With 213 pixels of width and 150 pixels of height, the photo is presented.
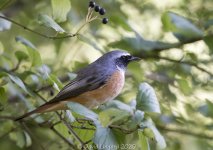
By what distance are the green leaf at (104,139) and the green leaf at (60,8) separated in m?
0.64

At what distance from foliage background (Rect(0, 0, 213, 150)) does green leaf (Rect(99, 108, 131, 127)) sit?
0.82 metres

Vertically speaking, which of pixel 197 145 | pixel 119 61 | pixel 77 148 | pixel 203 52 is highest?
pixel 119 61

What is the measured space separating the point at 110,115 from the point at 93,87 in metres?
0.76

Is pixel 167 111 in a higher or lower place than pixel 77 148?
lower

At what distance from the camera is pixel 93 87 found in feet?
9.51

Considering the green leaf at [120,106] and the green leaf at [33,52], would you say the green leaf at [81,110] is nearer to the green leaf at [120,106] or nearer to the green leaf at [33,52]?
the green leaf at [120,106]

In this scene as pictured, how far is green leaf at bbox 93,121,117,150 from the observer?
2215 mm

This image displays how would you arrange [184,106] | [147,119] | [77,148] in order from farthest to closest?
1. [184,106]
2. [77,148]
3. [147,119]

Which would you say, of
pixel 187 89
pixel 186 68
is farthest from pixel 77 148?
pixel 186 68

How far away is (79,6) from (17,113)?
141cm

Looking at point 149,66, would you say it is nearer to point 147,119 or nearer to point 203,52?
point 203,52

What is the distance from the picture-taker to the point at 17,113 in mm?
3594

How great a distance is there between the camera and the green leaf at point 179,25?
11.3 ft

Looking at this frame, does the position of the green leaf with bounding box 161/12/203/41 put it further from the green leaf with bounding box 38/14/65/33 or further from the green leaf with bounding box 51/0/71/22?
the green leaf with bounding box 38/14/65/33
